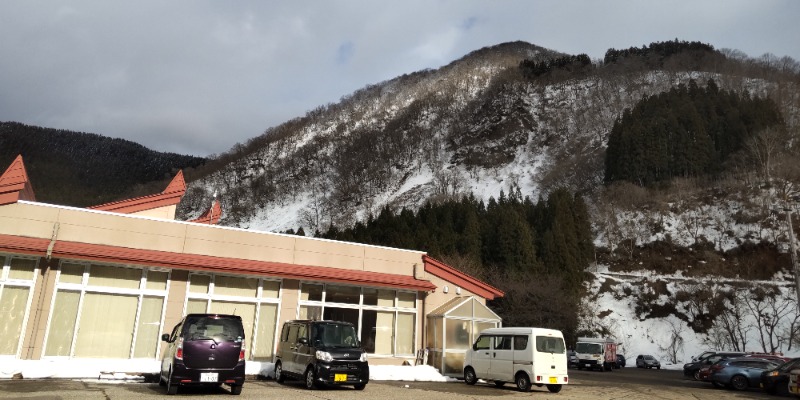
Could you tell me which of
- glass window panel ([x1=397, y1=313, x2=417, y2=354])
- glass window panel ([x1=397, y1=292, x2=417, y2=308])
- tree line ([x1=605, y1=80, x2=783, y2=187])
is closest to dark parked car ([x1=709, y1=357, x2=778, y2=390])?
glass window panel ([x1=397, y1=313, x2=417, y2=354])

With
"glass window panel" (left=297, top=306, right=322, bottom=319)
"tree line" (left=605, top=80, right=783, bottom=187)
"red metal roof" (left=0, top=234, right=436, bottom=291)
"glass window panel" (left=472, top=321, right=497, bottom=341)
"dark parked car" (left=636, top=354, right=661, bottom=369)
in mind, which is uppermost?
"tree line" (left=605, top=80, right=783, bottom=187)

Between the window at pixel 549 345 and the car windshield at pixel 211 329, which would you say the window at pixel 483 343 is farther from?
the car windshield at pixel 211 329

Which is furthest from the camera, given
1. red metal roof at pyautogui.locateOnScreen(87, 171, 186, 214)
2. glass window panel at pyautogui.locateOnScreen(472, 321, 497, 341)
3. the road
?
red metal roof at pyautogui.locateOnScreen(87, 171, 186, 214)

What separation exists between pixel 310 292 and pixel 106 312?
6068 mm

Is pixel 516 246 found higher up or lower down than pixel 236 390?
higher up

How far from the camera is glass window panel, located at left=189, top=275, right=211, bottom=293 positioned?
15.5 m

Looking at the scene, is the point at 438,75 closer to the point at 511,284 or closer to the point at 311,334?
the point at 511,284

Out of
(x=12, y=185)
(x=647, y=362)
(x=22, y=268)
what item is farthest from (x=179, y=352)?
(x=647, y=362)

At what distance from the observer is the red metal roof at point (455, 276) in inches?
781

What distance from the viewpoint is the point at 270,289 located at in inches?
657

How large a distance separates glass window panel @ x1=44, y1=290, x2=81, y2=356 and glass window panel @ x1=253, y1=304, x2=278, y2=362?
510 centimetres

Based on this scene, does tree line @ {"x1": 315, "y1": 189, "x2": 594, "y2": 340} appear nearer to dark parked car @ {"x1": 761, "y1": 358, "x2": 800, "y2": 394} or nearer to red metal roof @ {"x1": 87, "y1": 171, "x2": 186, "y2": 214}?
dark parked car @ {"x1": 761, "y1": 358, "x2": 800, "y2": 394}

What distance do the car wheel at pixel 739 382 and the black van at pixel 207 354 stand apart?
18.5 metres

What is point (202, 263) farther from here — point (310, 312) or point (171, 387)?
point (171, 387)
